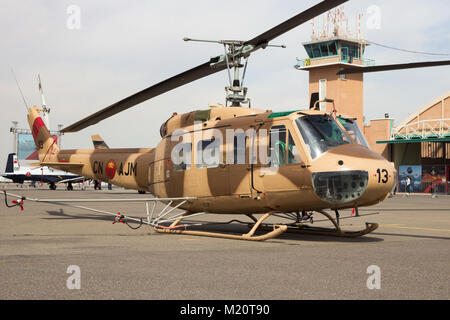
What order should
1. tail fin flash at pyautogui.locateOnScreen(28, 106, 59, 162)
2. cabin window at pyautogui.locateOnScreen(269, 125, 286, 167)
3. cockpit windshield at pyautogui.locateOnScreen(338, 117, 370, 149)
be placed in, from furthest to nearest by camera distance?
tail fin flash at pyautogui.locateOnScreen(28, 106, 59, 162) < cockpit windshield at pyautogui.locateOnScreen(338, 117, 370, 149) < cabin window at pyautogui.locateOnScreen(269, 125, 286, 167)

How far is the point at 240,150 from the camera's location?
38.6ft

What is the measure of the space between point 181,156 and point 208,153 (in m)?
1.04

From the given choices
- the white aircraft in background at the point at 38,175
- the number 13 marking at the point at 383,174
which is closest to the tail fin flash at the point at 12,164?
the white aircraft in background at the point at 38,175

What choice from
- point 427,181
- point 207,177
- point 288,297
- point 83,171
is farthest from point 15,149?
point 288,297

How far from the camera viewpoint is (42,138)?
20172mm

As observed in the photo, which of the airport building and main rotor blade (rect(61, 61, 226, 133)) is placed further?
the airport building

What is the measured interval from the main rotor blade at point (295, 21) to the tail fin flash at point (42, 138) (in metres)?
11.1

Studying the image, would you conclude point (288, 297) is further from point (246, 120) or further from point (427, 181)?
point (427, 181)

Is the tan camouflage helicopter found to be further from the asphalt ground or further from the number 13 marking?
the asphalt ground

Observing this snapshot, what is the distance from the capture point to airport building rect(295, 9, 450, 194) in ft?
169

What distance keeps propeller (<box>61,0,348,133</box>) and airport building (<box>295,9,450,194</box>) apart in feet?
130

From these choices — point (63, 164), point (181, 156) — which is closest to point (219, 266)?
point (181, 156)

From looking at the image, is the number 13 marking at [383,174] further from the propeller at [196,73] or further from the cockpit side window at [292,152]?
the propeller at [196,73]

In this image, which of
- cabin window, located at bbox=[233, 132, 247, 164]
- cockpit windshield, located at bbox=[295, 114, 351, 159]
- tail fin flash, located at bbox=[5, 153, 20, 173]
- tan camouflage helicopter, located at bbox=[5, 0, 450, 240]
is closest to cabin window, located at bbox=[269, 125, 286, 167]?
tan camouflage helicopter, located at bbox=[5, 0, 450, 240]
